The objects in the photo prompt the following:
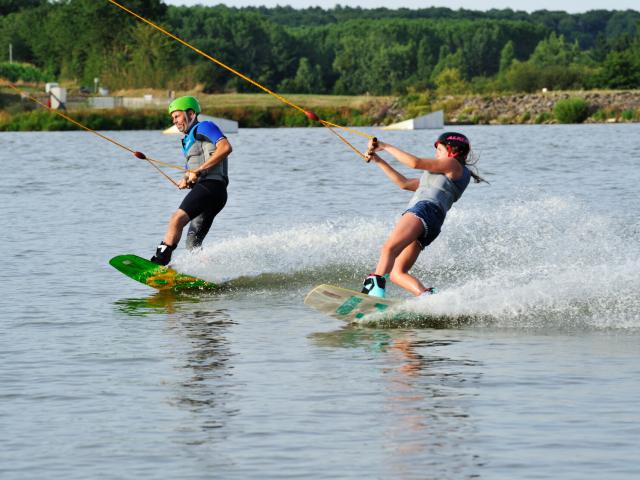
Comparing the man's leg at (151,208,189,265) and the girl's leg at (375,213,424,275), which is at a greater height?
the girl's leg at (375,213,424,275)

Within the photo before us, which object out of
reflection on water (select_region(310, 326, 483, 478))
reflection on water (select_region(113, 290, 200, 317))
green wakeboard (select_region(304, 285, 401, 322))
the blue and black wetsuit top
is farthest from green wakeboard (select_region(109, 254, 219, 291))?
reflection on water (select_region(310, 326, 483, 478))

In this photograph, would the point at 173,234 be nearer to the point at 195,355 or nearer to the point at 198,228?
the point at 198,228

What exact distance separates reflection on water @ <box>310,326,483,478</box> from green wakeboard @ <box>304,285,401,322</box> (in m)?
0.14

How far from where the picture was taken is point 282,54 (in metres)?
171

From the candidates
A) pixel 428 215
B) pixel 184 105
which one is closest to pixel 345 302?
pixel 428 215

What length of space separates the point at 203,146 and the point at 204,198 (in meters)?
0.49

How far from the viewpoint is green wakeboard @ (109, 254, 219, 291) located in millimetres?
13805

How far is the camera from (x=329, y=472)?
6801 mm

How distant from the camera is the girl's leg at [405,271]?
11.2 metres

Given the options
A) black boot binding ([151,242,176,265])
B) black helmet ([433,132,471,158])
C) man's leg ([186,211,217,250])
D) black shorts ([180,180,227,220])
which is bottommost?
black boot binding ([151,242,176,265])

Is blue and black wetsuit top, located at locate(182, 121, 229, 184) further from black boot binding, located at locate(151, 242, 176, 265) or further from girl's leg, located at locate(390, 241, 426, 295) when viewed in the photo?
girl's leg, located at locate(390, 241, 426, 295)

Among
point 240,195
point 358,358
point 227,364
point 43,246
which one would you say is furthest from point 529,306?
point 240,195

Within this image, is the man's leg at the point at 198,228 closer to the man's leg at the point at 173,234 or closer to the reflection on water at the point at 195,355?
the man's leg at the point at 173,234

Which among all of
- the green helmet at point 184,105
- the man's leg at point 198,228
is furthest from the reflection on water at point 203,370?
the green helmet at point 184,105
